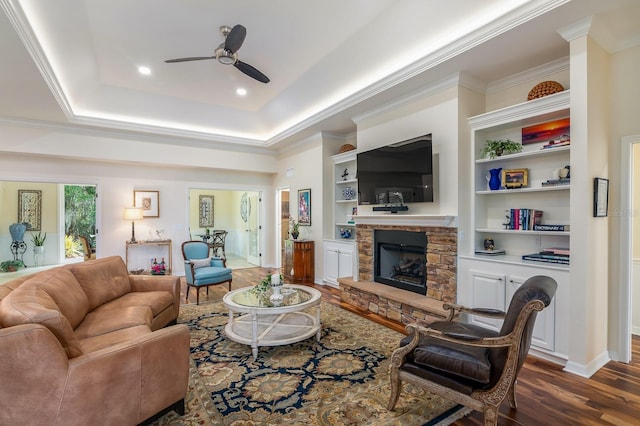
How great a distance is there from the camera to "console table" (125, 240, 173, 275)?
6570 mm

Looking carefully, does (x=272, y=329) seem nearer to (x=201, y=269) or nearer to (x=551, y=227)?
(x=201, y=269)

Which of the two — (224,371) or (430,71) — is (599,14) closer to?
(430,71)

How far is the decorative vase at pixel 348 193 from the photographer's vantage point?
19.9 feet

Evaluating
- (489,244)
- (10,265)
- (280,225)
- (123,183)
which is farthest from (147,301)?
(10,265)

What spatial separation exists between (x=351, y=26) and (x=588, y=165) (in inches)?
112

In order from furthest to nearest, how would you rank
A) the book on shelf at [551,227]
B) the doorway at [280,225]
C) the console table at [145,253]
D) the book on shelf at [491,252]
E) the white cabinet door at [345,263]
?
the doorway at [280,225], the console table at [145,253], the white cabinet door at [345,263], the book on shelf at [491,252], the book on shelf at [551,227]

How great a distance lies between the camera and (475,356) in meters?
2.01

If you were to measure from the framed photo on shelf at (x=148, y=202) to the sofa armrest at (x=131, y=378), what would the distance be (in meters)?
5.37

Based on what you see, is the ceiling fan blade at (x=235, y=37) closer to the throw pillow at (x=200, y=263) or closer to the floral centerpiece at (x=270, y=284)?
the floral centerpiece at (x=270, y=284)

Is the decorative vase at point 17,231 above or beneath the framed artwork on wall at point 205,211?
beneath

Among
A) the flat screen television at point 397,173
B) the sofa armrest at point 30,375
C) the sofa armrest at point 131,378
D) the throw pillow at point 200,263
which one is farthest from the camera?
the throw pillow at point 200,263

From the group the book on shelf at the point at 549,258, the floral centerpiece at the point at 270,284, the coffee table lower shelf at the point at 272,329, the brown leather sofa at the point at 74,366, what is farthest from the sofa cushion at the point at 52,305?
the book on shelf at the point at 549,258

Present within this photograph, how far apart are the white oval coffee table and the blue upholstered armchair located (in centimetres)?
120

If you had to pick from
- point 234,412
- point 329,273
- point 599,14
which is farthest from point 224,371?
point 599,14
